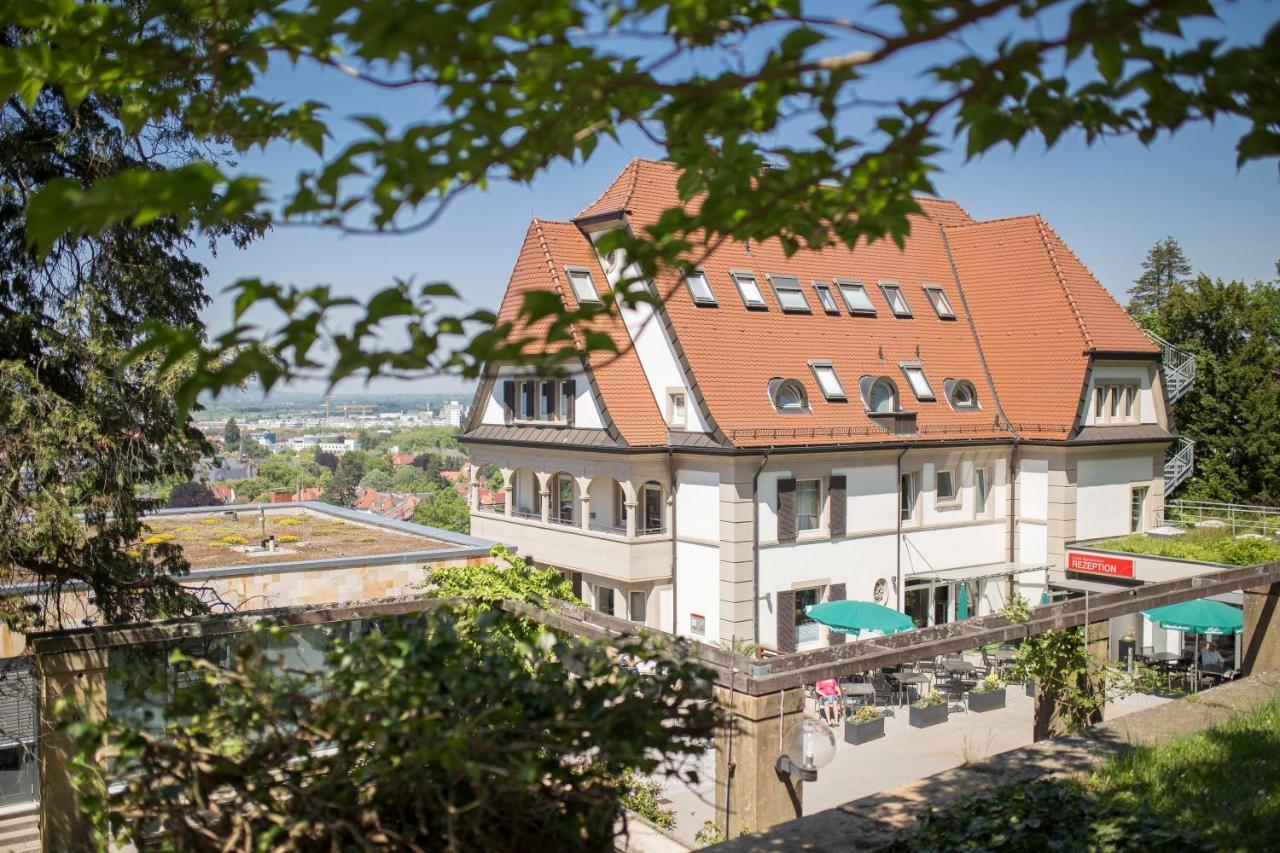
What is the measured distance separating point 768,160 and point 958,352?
2697cm

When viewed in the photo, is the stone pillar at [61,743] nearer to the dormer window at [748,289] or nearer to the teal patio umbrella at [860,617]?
the teal patio umbrella at [860,617]

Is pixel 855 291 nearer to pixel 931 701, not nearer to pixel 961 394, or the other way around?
pixel 961 394

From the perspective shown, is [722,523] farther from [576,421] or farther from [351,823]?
[351,823]

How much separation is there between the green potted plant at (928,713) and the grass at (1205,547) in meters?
6.89

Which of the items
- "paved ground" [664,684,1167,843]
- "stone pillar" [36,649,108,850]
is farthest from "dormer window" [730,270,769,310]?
"stone pillar" [36,649,108,850]

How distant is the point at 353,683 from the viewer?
10.9 ft

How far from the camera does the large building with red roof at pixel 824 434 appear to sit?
78.1 ft

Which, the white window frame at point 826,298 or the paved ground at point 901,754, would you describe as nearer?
the paved ground at point 901,754

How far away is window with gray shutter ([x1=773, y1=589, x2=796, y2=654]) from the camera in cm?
2361

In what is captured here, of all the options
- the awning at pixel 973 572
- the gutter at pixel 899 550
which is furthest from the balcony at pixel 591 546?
the awning at pixel 973 572

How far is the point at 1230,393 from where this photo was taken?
37.2 m

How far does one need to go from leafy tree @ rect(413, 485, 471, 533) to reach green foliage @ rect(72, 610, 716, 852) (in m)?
88.8

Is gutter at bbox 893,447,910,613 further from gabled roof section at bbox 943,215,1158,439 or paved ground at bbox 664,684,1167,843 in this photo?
paved ground at bbox 664,684,1167,843

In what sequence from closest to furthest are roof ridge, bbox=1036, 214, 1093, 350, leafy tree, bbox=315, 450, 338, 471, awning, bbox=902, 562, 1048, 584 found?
awning, bbox=902, 562, 1048, 584 < roof ridge, bbox=1036, 214, 1093, 350 < leafy tree, bbox=315, 450, 338, 471
